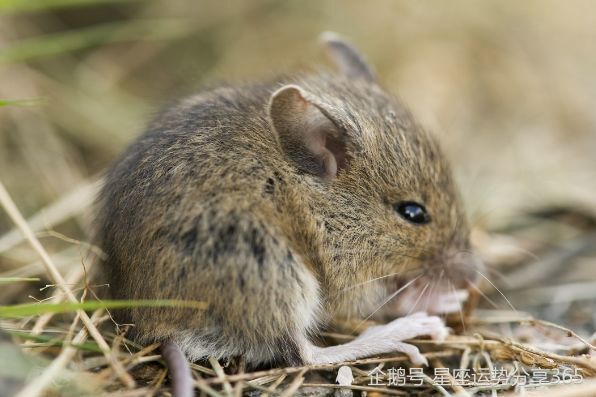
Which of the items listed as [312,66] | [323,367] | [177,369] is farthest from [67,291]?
[312,66]

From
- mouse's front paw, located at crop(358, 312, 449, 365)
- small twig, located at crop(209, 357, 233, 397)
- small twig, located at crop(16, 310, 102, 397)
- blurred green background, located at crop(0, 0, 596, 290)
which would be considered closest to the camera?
small twig, located at crop(16, 310, 102, 397)

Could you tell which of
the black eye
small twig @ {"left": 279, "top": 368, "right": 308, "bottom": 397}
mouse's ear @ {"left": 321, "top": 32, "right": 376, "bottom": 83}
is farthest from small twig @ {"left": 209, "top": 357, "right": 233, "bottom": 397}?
mouse's ear @ {"left": 321, "top": 32, "right": 376, "bottom": 83}

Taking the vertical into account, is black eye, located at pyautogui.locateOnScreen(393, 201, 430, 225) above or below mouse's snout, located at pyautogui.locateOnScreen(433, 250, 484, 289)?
above

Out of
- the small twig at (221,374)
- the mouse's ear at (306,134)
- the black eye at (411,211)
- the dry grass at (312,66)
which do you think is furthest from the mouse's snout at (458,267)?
the small twig at (221,374)

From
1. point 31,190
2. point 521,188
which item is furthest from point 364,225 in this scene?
point 31,190

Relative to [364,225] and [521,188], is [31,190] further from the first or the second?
[521,188]

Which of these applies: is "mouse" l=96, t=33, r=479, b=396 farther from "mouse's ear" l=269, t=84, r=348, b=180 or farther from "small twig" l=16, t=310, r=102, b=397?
"small twig" l=16, t=310, r=102, b=397
